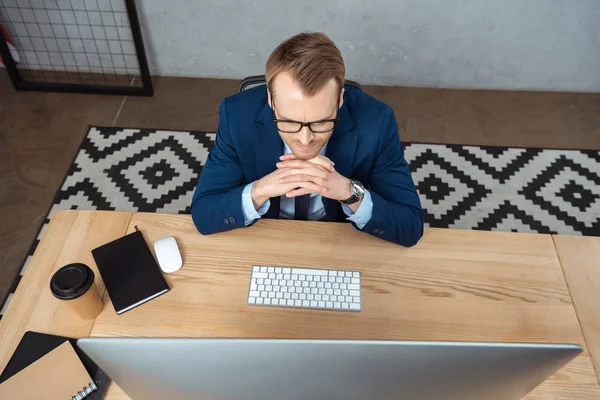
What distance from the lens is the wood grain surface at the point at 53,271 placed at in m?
1.10

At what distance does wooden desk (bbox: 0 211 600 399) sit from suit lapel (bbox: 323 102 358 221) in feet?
0.68

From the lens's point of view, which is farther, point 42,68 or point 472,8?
point 42,68

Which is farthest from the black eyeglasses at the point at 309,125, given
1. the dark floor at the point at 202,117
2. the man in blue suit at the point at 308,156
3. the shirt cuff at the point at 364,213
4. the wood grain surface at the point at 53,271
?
the dark floor at the point at 202,117

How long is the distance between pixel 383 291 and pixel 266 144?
0.55 metres

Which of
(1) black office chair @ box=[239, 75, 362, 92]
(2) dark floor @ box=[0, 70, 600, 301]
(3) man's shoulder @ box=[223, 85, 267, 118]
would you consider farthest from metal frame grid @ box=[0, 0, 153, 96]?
(3) man's shoulder @ box=[223, 85, 267, 118]

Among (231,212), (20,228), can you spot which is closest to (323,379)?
(231,212)

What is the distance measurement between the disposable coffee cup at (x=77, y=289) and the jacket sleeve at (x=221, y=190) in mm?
323

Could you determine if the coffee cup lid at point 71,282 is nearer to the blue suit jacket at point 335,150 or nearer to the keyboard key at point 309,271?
the blue suit jacket at point 335,150

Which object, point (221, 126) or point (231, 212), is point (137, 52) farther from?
point (231, 212)

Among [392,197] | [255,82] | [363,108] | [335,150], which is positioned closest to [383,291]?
[392,197]

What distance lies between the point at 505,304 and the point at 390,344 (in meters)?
0.71

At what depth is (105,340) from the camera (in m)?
0.62

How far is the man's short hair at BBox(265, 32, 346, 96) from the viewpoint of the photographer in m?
1.08

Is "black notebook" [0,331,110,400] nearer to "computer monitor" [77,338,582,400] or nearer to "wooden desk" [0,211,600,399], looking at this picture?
"wooden desk" [0,211,600,399]
